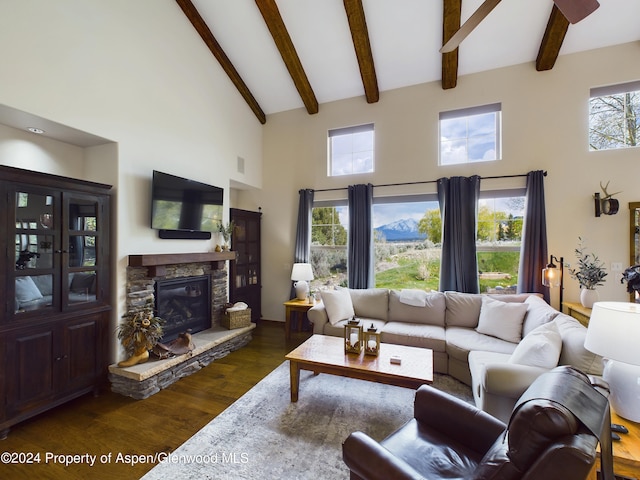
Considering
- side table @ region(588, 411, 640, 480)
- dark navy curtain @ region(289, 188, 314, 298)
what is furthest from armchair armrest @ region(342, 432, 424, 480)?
dark navy curtain @ region(289, 188, 314, 298)

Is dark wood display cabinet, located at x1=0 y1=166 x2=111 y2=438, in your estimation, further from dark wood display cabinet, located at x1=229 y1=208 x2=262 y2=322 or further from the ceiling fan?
the ceiling fan

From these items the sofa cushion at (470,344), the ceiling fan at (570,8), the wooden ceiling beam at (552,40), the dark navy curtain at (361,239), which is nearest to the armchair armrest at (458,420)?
the sofa cushion at (470,344)

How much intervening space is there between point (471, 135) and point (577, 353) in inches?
126

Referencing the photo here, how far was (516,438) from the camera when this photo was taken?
953 mm

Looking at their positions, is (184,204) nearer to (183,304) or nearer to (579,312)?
(183,304)

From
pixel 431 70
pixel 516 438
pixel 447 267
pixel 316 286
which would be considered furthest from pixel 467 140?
pixel 516 438

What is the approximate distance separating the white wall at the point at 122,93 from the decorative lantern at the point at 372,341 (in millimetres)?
2550

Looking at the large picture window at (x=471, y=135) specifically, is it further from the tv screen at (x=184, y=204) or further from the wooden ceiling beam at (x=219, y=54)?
the tv screen at (x=184, y=204)

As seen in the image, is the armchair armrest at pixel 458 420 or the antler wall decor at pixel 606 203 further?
the antler wall decor at pixel 606 203

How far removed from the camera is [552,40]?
3.42 meters

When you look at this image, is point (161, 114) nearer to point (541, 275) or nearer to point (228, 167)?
point (228, 167)

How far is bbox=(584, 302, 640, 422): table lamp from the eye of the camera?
133 cm

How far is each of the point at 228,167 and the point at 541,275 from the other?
4744 millimetres

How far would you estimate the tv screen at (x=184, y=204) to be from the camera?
10.3ft
